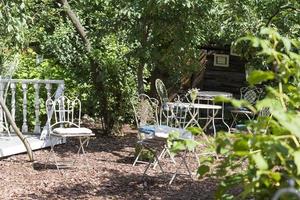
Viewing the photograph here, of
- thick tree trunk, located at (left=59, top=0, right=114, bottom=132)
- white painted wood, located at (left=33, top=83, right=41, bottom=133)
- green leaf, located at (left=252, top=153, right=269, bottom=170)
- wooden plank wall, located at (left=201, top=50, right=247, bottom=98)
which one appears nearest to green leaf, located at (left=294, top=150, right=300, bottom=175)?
green leaf, located at (left=252, top=153, right=269, bottom=170)

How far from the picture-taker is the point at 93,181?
5.27 metres

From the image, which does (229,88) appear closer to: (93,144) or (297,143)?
(93,144)

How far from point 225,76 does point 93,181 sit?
6.99 m

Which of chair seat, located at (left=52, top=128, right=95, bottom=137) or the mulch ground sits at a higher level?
chair seat, located at (left=52, top=128, right=95, bottom=137)

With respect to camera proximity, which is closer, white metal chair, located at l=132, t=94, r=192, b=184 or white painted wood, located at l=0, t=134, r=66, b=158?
white metal chair, located at l=132, t=94, r=192, b=184

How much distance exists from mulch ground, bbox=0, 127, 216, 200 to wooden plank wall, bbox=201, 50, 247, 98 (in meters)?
5.26

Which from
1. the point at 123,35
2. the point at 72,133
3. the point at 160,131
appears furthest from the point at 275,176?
the point at 123,35

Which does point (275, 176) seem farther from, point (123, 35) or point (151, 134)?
point (123, 35)

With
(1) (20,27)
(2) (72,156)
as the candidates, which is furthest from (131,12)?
(2) (72,156)

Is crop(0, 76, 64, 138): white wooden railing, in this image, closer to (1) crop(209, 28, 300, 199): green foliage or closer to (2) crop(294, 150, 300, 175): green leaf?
(1) crop(209, 28, 300, 199): green foliage

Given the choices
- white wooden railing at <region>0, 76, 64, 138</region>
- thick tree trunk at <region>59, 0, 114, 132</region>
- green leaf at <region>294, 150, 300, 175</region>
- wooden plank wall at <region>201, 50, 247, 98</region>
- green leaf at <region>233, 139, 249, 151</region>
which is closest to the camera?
green leaf at <region>294, 150, 300, 175</region>

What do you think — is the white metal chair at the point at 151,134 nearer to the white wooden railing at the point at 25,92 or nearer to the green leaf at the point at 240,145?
the white wooden railing at the point at 25,92

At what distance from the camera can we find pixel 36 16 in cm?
1028

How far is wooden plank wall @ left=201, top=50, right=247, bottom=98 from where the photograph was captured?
38.1 feet
